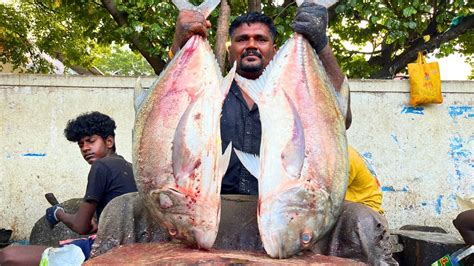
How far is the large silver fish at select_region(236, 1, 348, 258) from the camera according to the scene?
7.45 ft

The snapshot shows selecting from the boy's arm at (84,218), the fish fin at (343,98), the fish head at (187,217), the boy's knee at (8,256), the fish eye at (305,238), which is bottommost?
the boy's knee at (8,256)

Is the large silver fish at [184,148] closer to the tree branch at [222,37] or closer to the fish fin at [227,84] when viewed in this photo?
the fish fin at [227,84]

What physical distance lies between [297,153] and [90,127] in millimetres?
1994

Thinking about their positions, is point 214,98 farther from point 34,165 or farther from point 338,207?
point 34,165

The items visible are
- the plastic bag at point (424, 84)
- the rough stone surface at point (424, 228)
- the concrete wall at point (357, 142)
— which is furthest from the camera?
the plastic bag at point (424, 84)

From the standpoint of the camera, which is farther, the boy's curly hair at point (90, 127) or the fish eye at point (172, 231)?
the boy's curly hair at point (90, 127)

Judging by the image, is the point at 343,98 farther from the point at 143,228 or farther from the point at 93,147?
the point at 93,147

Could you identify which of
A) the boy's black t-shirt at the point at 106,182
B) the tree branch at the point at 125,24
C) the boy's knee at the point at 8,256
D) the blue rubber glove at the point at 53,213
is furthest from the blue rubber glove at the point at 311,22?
the tree branch at the point at 125,24

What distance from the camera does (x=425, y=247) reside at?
15.3 ft

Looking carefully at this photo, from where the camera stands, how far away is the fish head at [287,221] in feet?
7.39

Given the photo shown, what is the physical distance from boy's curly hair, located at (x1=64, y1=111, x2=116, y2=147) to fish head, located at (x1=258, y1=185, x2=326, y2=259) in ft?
6.48

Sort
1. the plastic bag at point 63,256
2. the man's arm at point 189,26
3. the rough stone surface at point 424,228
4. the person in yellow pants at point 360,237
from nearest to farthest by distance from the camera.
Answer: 1. the person in yellow pants at point 360,237
2. the man's arm at point 189,26
3. the plastic bag at point 63,256
4. the rough stone surface at point 424,228

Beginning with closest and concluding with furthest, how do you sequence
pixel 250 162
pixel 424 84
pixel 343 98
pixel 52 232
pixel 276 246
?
pixel 276 246
pixel 250 162
pixel 343 98
pixel 52 232
pixel 424 84

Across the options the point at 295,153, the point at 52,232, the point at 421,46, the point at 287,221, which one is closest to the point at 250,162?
the point at 295,153
